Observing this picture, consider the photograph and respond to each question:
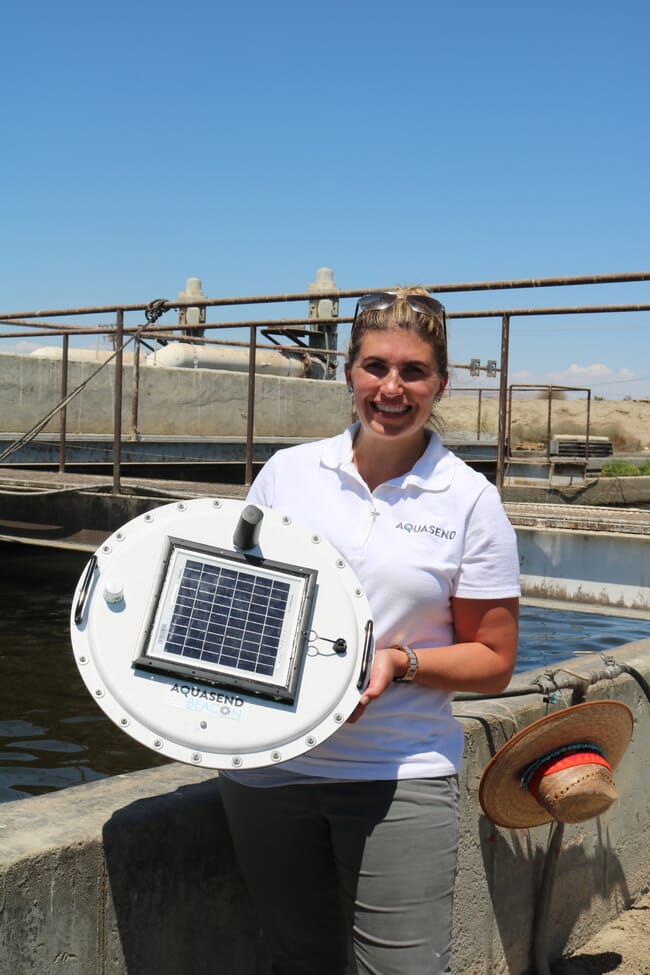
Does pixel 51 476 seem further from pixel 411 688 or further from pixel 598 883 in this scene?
pixel 411 688

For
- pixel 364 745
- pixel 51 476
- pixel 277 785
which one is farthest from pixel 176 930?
pixel 51 476

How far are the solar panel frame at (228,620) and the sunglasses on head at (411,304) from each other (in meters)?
0.55

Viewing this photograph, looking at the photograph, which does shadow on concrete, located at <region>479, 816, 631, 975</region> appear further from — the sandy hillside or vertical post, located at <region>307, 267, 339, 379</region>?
the sandy hillside

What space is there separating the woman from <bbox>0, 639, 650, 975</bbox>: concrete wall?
216 millimetres

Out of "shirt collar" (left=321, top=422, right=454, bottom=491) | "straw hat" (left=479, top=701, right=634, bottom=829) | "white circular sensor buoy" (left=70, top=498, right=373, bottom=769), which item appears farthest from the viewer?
"straw hat" (left=479, top=701, right=634, bottom=829)

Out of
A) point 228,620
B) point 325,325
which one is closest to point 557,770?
point 228,620

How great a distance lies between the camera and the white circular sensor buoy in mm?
1767

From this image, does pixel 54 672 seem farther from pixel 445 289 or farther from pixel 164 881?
pixel 164 881

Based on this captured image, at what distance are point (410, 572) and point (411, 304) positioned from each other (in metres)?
0.52

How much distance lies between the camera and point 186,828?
2.14 meters

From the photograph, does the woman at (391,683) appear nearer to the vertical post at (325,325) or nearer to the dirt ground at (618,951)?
the dirt ground at (618,951)

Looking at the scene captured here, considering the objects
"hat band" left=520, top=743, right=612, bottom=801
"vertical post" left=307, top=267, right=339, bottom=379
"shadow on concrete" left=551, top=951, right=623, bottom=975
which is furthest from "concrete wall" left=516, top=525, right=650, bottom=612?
"vertical post" left=307, top=267, right=339, bottom=379

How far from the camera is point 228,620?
184 centimetres

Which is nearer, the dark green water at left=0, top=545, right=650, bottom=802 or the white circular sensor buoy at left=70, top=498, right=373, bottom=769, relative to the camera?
the white circular sensor buoy at left=70, top=498, right=373, bottom=769
